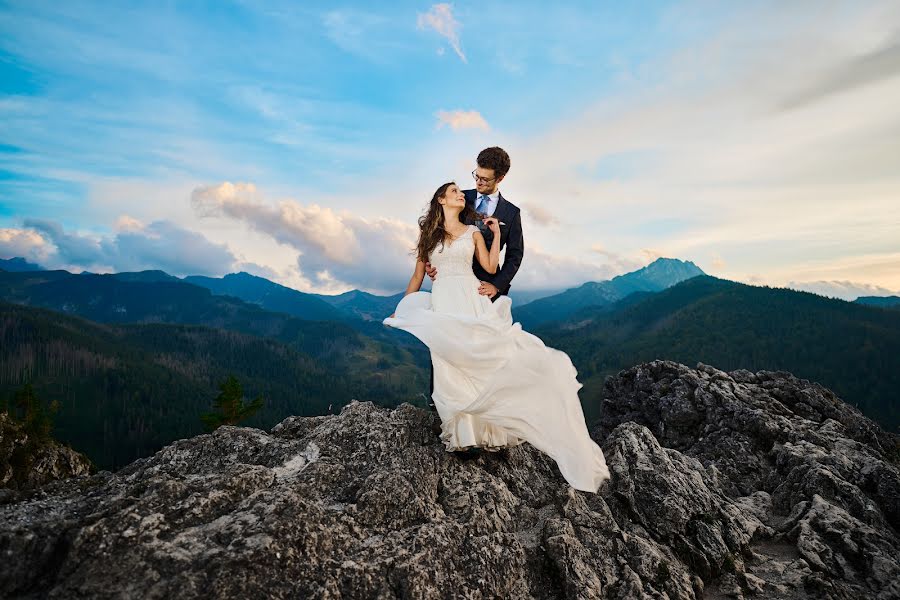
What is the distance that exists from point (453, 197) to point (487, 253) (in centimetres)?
131

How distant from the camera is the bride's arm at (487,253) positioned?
9.14 metres

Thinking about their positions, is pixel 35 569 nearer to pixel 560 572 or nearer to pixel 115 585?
pixel 115 585

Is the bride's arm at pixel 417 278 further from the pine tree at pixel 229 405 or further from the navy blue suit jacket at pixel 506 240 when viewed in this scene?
the pine tree at pixel 229 405

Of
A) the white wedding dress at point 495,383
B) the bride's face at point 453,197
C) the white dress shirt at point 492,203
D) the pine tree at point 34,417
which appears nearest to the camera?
the white wedding dress at point 495,383

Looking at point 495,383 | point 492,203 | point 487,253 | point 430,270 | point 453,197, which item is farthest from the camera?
point 492,203

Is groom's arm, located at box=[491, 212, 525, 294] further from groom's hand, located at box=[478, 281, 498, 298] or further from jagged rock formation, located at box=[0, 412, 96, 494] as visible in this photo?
jagged rock formation, located at box=[0, 412, 96, 494]

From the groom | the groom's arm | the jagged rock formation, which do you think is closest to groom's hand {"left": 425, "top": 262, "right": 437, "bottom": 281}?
the groom

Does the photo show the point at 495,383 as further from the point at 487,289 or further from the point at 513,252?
the point at 513,252

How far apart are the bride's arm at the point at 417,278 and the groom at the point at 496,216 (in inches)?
5.0

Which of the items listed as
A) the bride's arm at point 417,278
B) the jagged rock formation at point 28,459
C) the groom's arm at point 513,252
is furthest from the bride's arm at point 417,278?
the jagged rock formation at point 28,459

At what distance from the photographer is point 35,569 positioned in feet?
16.1

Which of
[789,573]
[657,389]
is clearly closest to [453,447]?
[789,573]

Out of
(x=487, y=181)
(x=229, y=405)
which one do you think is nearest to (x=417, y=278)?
(x=487, y=181)

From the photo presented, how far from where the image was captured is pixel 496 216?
977cm
